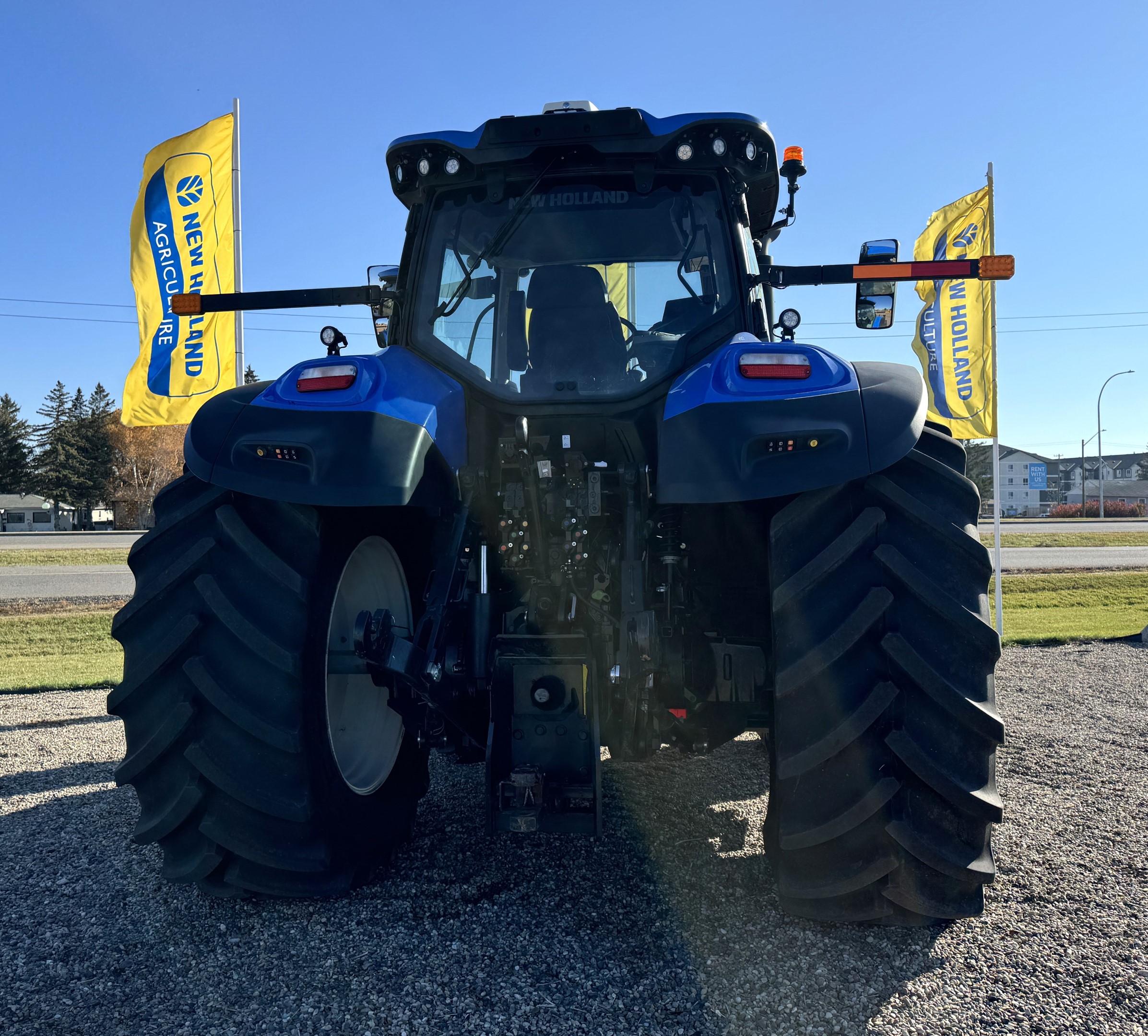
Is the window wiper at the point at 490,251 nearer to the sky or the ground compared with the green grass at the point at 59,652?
nearer to the sky

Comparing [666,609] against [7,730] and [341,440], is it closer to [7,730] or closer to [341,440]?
[341,440]

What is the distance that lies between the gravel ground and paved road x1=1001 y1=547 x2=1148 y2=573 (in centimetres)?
1639

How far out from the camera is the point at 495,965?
214 centimetres

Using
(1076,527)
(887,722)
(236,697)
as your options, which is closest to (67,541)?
(236,697)

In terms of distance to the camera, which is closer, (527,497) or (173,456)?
(527,497)

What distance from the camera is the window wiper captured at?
2.85 metres

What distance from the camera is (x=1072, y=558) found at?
68.0 ft

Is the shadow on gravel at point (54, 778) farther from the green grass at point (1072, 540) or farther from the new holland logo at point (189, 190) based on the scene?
the green grass at point (1072, 540)

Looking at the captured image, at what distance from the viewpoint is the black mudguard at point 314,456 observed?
2201mm

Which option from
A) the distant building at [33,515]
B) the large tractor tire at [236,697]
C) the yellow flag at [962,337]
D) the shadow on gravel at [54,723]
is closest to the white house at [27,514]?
the distant building at [33,515]

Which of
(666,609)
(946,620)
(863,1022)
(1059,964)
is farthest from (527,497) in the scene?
(1059,964)

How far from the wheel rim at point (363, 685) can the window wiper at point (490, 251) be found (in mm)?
883

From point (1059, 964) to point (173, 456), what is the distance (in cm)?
5705

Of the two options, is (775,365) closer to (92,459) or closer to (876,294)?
(876,294)
